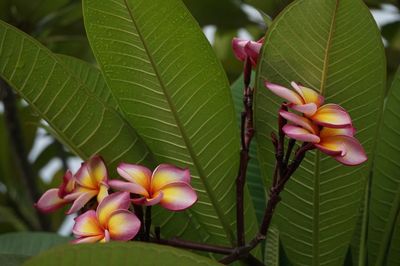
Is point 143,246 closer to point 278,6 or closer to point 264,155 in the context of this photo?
point 264,155

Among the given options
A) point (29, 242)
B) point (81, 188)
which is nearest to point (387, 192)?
point (81, 188)

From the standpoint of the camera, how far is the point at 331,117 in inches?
29.4

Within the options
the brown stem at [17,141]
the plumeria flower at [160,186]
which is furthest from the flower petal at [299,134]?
the brown stem at [17,141]

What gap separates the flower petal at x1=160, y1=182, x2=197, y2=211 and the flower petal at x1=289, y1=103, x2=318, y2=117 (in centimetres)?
12

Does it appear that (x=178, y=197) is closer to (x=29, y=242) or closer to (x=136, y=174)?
(x=136, y=174)

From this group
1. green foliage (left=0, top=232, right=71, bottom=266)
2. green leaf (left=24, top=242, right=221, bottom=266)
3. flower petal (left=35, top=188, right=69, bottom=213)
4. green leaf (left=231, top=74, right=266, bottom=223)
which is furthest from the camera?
green foliage (left=0, top=232, right=71, bottom=266)

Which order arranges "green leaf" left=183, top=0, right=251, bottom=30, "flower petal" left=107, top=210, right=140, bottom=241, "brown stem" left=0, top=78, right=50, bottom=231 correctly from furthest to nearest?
"green leaf" left=183, top=0, right=251, bottom=30 < "brown stem" left=0, top=78, right=50, bottom=231 < "flower petal" left=107, top=210, right=140, bottom=241

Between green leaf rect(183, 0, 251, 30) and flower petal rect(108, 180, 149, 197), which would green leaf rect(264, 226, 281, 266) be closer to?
flower petal rect(108, 180, 149, 197)

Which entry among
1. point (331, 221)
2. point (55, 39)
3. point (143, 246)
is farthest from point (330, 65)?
point (55, 39)

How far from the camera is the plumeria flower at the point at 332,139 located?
2.42 feet

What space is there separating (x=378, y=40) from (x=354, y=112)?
8cm

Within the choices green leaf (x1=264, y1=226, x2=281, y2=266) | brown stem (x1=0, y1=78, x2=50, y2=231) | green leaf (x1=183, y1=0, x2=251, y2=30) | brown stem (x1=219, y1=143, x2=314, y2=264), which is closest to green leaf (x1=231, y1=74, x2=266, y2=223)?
green leaf (x1=264, y1=226, x2=281, y2=266)

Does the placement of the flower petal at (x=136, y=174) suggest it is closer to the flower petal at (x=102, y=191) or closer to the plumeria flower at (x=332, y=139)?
the flower petal at (x=102, y=191)

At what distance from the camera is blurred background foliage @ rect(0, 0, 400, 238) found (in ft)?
6.23
